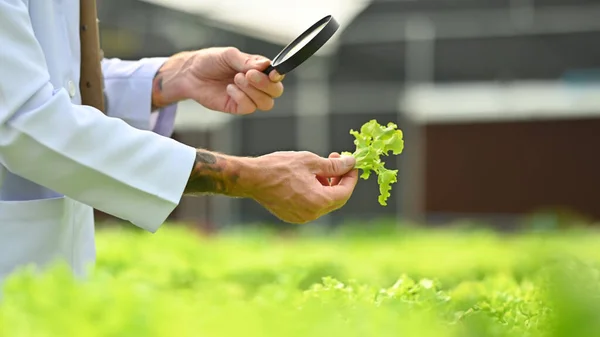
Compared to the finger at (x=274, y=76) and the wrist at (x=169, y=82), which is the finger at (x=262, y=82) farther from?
the wrist at (x=169, y=82)

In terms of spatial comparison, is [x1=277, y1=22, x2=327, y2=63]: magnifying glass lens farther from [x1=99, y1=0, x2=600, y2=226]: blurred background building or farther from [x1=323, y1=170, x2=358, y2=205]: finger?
[x1=99, y1=0, x2=600, y2=226]: blurred background building

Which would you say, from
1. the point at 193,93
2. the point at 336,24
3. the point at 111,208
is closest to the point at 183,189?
the point at 111,208

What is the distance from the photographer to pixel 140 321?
1.15 m

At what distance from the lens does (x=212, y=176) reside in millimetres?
1864

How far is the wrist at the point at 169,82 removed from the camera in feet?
8.39

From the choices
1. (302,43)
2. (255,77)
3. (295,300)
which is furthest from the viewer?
(255,77)

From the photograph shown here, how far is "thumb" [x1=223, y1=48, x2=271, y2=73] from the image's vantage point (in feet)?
7.85

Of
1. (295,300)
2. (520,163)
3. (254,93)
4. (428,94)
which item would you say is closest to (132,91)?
(254,93)

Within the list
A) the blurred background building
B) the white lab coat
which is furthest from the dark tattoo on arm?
the blurred background building

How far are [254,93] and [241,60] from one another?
0.10m

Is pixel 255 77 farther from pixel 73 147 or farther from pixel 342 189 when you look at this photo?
pixel 73 147

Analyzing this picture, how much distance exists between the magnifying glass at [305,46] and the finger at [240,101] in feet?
0.34

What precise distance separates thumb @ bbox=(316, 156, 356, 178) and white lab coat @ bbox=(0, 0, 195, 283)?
0.27m

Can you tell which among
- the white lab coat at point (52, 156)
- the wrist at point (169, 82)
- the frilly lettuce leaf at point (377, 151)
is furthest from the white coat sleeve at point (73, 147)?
the wrist at point (169, 82)
